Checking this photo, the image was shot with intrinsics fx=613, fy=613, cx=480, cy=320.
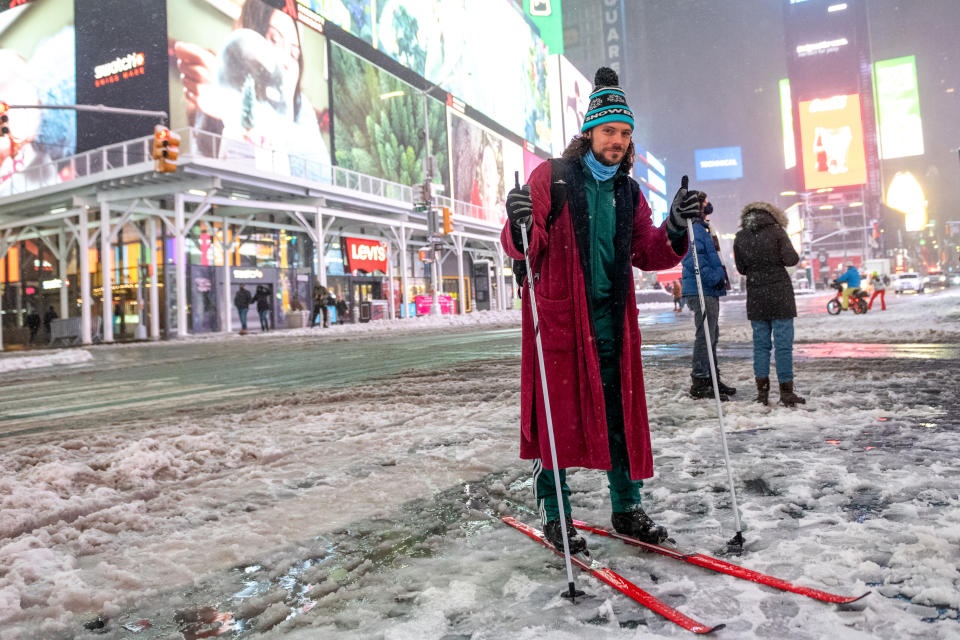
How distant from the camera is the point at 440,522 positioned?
2.70 meters

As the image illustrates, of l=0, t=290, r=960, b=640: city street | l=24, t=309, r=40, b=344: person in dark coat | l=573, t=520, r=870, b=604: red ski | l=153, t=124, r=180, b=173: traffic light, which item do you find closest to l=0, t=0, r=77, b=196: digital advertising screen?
l=24, t=309, r=40, b=344: person in dark coat

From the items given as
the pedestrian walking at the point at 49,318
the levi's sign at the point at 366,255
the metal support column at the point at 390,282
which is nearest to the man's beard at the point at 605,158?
the pedestrian walking at the point at 49,318

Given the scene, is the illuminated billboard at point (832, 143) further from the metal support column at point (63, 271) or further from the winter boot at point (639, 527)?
the winter boot at point (639, 527)

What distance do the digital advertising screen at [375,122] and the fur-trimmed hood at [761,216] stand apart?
88.3ft

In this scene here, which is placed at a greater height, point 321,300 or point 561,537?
point 321,300

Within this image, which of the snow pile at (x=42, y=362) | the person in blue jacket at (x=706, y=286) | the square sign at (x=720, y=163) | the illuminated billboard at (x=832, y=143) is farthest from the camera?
the square sign at (x=720, y=163)

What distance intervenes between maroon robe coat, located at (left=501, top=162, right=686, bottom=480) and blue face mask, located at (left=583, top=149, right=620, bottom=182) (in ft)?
0.19

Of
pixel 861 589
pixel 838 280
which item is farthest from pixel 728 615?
pixel 838 280

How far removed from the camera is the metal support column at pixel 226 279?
24250 millimetres

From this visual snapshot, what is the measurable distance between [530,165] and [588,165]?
6180 centimetres

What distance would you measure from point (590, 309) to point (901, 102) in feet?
527

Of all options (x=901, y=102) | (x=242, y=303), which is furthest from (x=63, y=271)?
(x=901, y=102)

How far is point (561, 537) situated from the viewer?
229cm

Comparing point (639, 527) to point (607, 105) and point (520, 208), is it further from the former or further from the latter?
point (607, 105)
